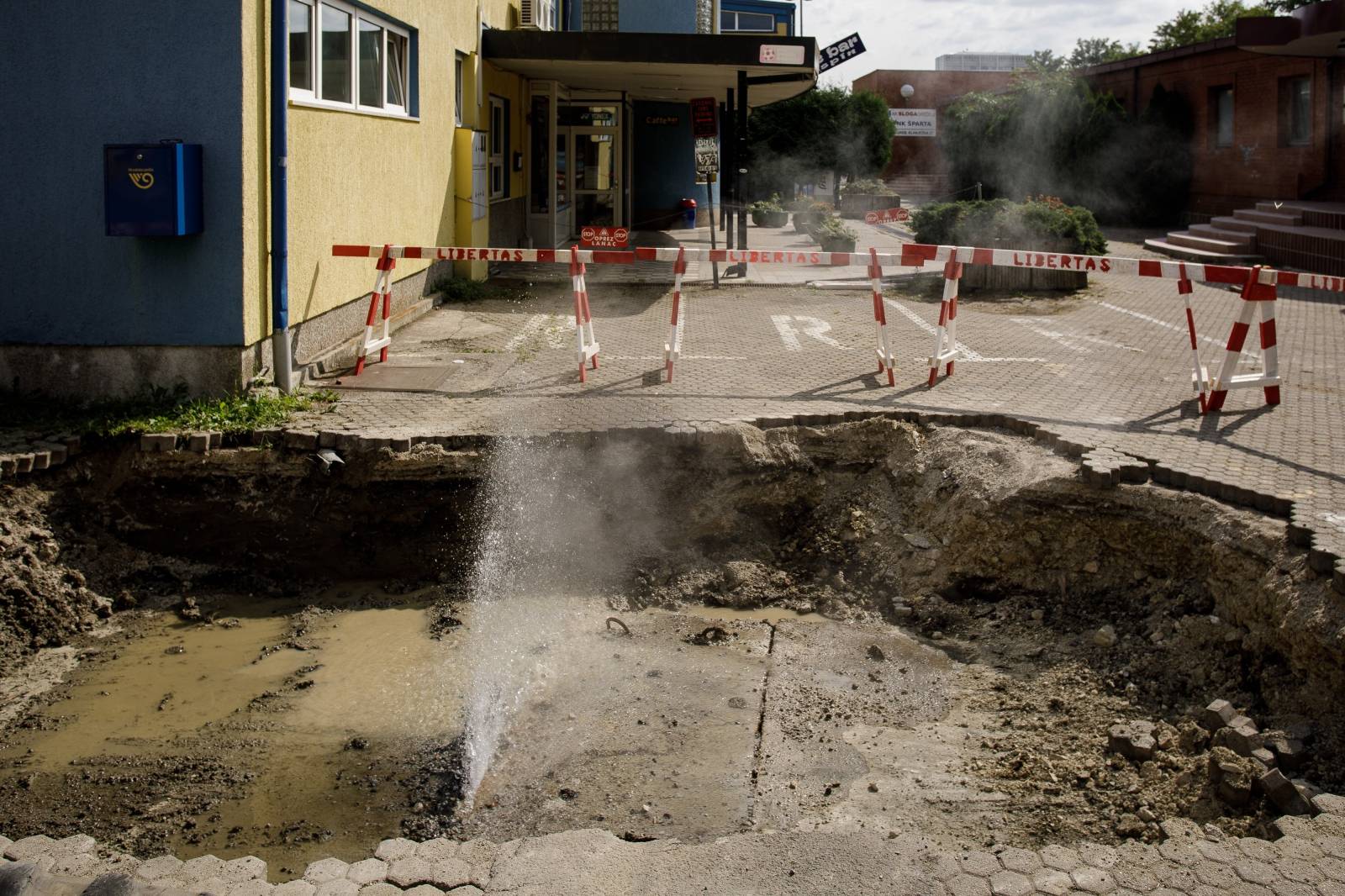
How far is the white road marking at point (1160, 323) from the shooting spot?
12.5 m

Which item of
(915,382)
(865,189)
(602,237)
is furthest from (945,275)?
(865,189)

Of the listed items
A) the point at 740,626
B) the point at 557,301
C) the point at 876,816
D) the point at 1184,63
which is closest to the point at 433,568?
the point at 740,626

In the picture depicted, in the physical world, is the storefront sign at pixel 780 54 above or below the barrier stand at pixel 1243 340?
above

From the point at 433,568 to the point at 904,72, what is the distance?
4648cm

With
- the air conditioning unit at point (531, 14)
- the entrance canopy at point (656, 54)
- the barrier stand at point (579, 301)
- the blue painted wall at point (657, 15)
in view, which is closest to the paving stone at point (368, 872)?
the barrier stand at point (579, 301)

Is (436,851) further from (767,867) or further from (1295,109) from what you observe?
(1295,109)

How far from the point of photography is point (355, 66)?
11.3 meters

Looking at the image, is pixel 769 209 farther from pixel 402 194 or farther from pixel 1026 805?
pixel 1026 805

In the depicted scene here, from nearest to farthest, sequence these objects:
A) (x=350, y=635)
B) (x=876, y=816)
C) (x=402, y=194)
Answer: (x=876, y=816) → (x=350, y=635) → (x=402, y=194)

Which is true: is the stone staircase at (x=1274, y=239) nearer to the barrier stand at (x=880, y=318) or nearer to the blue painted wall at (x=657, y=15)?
Answer: the barrier stand at (x=880, y=318)

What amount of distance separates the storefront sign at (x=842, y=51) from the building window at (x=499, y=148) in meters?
17.0

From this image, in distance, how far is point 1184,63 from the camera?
1126 inches

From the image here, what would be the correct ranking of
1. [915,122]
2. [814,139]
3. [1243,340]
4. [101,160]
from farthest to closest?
[915,122] < [814,139] < [1243,340] < [101,160]

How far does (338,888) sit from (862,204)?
3200 cm
